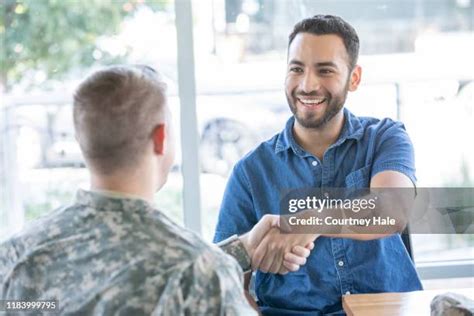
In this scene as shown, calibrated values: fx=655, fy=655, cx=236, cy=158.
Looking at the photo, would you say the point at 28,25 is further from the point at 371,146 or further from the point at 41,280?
the point at 41,280

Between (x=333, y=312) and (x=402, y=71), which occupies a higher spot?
(x=402, y=71)

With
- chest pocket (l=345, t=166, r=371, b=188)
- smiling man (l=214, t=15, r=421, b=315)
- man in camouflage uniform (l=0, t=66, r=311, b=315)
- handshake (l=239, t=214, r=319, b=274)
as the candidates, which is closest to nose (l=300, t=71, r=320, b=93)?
smiling man (l=214, t=15, r=421, b=315)

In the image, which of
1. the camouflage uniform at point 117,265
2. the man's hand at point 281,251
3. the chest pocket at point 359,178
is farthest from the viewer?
the chest pocket at point 359,178

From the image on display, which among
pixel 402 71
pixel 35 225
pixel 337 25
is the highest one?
pixel 337 25

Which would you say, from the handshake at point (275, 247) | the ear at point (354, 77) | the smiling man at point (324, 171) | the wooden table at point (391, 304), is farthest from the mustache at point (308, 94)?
the wooden table at point (391, 304)

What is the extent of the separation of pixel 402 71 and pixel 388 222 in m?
0.67

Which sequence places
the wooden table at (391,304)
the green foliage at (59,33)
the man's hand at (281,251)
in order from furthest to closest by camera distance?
the green foliage at (59,33) < the man's hand at (281,251) < the wooden table at (391,304)

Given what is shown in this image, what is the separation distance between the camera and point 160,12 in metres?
2.12

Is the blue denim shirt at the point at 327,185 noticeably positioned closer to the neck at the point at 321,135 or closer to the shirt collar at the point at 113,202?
the neck at the point at 321,135

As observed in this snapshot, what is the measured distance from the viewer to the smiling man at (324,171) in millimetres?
1639

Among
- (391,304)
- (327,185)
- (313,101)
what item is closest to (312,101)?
(313,101)

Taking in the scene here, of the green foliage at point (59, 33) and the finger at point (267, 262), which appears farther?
the green foliage at point (59, 33)

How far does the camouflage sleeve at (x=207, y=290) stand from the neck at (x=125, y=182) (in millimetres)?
137

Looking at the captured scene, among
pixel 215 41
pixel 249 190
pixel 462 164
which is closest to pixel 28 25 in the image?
pixel 215 41
